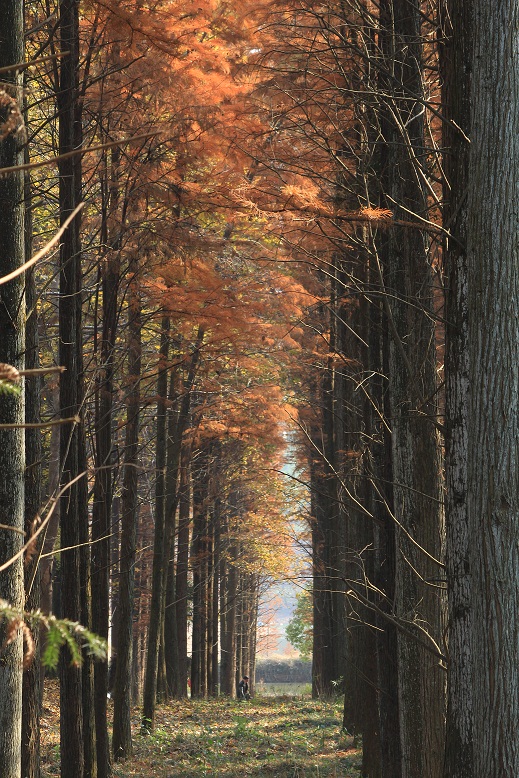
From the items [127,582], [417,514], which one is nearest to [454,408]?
[417,514]

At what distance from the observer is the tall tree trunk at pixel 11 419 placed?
4750 millimetres

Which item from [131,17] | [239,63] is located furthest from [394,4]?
[239,63]

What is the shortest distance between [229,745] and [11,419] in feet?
42.1

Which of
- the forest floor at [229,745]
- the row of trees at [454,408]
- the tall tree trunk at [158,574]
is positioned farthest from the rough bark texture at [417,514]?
the tall tree trunk at [158,574]

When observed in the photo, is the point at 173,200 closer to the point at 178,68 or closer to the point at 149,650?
the point at 178,68

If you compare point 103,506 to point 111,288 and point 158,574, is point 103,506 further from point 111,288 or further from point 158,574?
point 158,574

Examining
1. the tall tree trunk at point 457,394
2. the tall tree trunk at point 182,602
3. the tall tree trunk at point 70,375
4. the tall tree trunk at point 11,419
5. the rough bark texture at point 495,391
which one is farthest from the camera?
the tall tree trunk at point 182,602

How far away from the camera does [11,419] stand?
498 cm

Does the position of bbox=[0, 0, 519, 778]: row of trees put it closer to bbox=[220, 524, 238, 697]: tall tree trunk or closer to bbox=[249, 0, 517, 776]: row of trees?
bbox=[249, 0, 517, 776]: row of trees

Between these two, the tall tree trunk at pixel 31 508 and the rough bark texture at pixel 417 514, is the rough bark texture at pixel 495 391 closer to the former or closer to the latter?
the rough bark texture at pixel 417 514

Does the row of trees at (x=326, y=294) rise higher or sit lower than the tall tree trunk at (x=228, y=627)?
higher

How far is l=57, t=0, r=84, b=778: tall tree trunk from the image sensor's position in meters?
8.31

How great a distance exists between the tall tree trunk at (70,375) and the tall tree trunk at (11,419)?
2.92 metres

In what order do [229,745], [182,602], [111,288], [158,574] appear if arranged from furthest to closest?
[182,602] < [158,574] < [229,745] < [111,288]
